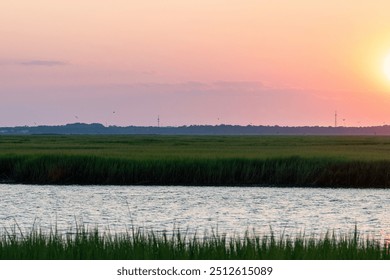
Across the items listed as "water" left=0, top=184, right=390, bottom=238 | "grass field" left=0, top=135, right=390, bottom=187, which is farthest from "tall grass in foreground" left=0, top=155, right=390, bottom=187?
"water" left=0, top=184, right=390, bottom=238

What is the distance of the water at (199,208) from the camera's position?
91.4ft

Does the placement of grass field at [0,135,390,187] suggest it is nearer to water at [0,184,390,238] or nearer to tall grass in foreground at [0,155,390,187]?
tall grass in foreground at [0,155,390,187]

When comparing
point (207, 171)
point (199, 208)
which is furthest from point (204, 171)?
point (199, 208)

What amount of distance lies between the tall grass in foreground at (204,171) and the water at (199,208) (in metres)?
1.95

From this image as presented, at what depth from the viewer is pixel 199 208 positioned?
34094mm

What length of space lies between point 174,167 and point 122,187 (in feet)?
11.3

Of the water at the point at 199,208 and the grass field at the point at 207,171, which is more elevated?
the grass field at the point at 207,171

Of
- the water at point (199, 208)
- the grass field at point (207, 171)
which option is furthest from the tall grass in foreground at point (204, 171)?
the water at point (199, 208)

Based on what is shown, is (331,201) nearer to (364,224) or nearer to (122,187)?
(364,224)

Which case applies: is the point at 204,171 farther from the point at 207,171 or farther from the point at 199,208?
the point at 199,208

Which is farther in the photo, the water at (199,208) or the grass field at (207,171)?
the grass field at (207,171)

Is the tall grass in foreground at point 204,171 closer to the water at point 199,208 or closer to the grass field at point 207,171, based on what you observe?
the grass field at point 207,171

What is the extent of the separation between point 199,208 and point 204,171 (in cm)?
1180

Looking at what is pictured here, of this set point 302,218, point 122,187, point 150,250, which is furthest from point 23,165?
point 150,250
